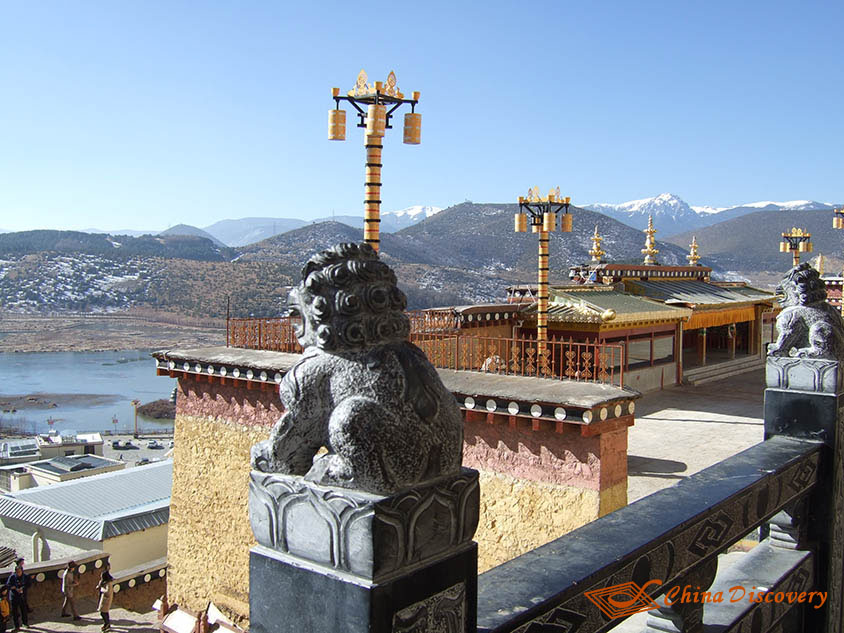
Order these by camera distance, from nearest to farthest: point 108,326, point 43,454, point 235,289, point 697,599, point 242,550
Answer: point 697,599 → point 242,550 → point 43,454 → point 235,289 → point 108,326

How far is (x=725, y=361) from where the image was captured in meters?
22.3

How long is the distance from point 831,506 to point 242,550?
8636 millimetres

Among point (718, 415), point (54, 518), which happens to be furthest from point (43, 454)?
point (718, 415)

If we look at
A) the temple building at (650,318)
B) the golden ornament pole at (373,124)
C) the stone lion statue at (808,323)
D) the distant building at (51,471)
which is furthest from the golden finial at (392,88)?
the distant building at (51,471)

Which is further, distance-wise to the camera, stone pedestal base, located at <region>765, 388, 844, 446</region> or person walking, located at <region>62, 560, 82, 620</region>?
person walking, located at <region>62, 560, 82, 620</region>

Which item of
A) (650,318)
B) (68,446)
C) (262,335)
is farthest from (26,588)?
(68,446)

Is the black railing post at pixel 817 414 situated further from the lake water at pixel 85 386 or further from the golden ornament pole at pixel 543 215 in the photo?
the lake water at pixel 85 386

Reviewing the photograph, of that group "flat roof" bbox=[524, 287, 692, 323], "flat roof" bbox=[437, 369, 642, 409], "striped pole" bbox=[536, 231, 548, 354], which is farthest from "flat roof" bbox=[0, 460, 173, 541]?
"flat roof" bbox=[437, 369, 642, 409]

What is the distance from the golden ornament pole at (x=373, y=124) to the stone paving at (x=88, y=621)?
724 cm

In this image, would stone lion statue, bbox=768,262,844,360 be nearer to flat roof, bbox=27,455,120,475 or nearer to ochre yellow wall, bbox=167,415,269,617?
ochre yellow wall, bbox=167,415,269,617

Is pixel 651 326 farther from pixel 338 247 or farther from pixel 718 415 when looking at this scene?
pixel 338 247

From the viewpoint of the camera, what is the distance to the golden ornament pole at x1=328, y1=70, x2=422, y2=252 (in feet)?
39.6

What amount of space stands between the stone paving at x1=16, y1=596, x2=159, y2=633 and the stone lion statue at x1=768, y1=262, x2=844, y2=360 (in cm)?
1088

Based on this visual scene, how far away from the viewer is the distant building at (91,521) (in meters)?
16.3
